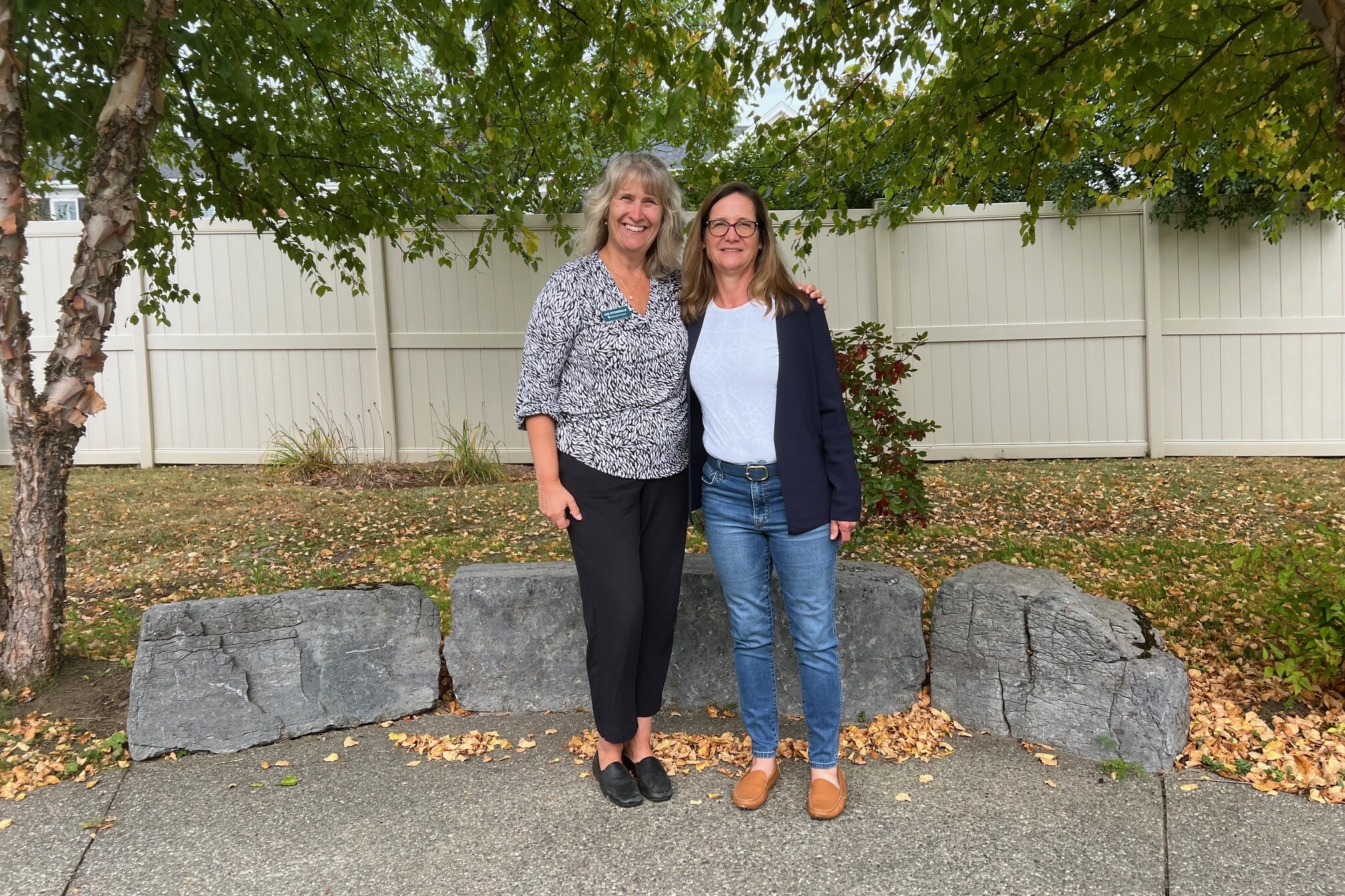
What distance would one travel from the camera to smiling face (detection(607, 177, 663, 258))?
8.26 feet

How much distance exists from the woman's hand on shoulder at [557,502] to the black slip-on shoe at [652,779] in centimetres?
79

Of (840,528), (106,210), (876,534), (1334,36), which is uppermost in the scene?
(1334,36)

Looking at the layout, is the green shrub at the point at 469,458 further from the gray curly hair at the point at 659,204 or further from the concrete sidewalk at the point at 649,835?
the gray curly hair at the point at 659,204

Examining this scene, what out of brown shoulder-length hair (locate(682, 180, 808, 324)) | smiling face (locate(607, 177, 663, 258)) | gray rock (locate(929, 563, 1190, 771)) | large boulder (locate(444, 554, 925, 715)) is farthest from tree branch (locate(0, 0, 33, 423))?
gray rock (locate(929, 563, 1190, 771))

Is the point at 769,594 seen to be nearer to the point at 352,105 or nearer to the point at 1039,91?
the point at 1039,91

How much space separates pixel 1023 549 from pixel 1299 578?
1.32m

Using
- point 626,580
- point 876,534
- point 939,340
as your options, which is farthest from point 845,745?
point 939,340

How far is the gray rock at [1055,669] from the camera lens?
107 inches

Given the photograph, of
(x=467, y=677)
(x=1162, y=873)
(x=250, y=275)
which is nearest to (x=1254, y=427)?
(x=1162, y=873)

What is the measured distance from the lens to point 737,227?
247 centimetres

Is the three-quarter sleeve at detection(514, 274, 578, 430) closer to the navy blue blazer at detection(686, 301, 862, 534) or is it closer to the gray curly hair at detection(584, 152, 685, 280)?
the gray curly hair at detection(584, 152, 685, 280)

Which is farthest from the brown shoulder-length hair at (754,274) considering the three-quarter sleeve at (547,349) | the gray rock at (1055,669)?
the gray rock at (1055,669)

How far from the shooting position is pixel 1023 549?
5090mm

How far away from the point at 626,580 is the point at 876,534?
3072 millimetres
